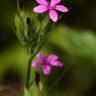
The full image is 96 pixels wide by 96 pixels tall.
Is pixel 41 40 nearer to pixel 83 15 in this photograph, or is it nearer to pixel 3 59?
pixel 3 59

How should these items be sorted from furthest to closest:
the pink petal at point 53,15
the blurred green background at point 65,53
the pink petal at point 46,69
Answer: the blurred green background at point 65,53 < the pink petal at point 46,69 < the pink petal at point 53,15

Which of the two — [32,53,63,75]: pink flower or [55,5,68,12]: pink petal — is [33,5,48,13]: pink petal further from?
[32,53,63,75]: pink flower

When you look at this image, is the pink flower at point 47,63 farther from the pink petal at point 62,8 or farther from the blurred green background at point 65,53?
the blurred green background at point 65,53

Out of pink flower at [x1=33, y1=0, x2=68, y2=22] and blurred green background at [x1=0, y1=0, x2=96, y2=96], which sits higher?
pink flower at [x1=33, y1=0, x2=68, y2=22]

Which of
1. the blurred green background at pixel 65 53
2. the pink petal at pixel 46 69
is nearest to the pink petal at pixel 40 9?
the pink petal at pixel 46 69

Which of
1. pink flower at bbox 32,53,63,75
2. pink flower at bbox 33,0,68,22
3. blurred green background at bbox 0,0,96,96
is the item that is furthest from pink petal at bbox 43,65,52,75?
blurred green background at bbox 0,0,96,96

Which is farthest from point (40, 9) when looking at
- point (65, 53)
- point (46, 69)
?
point (65, 53)

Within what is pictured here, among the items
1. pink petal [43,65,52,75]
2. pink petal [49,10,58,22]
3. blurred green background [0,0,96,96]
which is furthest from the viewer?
blurred green background [0,0,96,96]

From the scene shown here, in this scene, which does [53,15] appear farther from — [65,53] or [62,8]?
[65,53]
